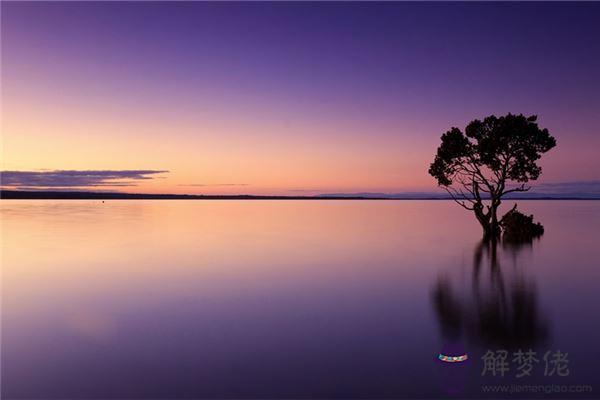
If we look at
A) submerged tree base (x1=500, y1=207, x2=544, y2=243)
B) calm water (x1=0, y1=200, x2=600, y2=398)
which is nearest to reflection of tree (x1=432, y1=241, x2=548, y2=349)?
calm water (x1=0, y1=200, x2=600, y2=398)

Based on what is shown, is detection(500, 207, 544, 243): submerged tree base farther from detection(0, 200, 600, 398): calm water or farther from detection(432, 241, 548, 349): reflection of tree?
detection(432, 241, 548, 349): reflection of tree

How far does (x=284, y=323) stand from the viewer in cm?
1331

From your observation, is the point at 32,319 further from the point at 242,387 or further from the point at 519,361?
the point at 519,361

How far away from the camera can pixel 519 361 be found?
9.59 meters

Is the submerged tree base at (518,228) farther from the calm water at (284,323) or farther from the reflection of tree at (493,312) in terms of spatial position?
the reflection of tree at (493,312)

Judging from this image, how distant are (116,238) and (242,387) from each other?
34731 millimetres

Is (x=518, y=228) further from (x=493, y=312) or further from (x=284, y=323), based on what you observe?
(x=284, y=323)

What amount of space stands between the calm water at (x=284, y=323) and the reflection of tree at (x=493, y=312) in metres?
0.06

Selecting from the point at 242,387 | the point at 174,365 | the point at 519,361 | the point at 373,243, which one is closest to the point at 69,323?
the point at 174,365

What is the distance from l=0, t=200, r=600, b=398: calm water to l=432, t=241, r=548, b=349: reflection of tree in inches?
2.4

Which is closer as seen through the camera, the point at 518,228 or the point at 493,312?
the point at 493,312

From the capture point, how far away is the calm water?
354 inches

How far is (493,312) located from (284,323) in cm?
670

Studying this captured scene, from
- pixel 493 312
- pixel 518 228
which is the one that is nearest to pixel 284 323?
pixel 493 312
